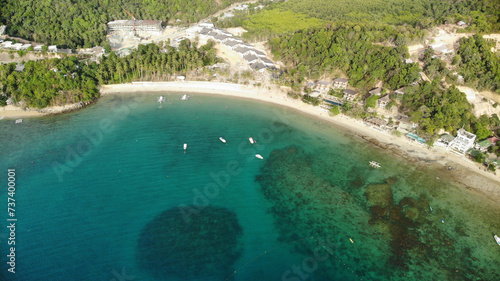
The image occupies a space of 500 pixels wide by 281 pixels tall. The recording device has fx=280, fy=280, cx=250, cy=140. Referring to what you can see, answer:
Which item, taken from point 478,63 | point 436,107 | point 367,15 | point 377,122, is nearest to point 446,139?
point 436,107

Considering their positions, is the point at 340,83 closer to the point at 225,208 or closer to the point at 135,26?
the point at 225,208

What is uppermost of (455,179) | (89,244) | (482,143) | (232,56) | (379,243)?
(232,56)

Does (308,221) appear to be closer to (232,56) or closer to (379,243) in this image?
(379,243)

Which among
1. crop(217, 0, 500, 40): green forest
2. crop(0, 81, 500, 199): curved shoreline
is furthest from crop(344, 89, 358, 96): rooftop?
crop(217, 0, 500, 40): green forest

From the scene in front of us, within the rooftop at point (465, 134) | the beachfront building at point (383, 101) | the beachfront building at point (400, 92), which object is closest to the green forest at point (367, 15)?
the beachfront building at point (400, 92)

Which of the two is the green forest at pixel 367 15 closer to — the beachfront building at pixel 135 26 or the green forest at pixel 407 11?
the green forest at pixel 407 11

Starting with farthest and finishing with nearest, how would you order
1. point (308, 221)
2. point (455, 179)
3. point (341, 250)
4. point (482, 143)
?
point (482, 143)
point (455, 179)
point (308, 221)
point (341, 250)

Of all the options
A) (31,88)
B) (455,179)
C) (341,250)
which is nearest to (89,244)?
(341,250)
